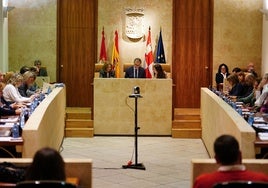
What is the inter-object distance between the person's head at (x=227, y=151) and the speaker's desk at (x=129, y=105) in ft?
25.9

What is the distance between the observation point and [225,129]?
24.7ft

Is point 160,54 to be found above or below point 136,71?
above

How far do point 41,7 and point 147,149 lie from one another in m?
5.86

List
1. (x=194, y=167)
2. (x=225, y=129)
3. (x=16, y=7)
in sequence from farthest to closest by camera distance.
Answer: (x=16, y=7), (x=225, y=129), (x=194, y=167)

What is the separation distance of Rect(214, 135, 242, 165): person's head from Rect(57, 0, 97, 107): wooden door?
36.6 ft

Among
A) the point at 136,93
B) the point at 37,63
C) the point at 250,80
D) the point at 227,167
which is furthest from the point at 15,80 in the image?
the point at 227,167

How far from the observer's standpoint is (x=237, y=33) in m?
15.0

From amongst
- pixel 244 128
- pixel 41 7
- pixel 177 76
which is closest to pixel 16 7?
pixel 41 7

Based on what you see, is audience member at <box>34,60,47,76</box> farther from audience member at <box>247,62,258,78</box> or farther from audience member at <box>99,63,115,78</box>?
audience member at <box>247,62,258,78</box>

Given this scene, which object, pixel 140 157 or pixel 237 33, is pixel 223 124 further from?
pixel 237 33

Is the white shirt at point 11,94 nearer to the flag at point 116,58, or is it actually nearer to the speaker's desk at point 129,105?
the speaker's desk at point 129,105

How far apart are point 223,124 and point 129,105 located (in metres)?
4.20

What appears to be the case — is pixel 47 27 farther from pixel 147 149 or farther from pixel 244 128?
pixel 244 128

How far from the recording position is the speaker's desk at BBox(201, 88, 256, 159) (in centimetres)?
598
